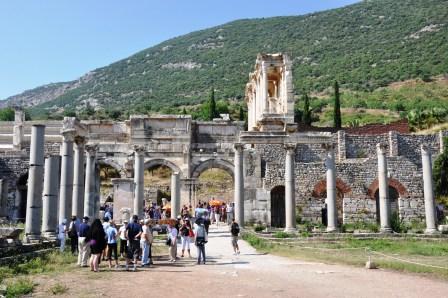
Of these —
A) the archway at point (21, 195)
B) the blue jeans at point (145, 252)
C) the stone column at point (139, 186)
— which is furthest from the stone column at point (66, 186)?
the archway at point (21, 195)

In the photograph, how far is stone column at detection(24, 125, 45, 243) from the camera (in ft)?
55.9

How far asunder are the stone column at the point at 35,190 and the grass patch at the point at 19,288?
6.28 m

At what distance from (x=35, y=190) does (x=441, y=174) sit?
2812 centimetres

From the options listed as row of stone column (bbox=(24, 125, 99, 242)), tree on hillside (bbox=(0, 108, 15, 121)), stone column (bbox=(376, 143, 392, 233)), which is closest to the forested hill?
tree on hillside (bbox=(0, 108, 15, 121))

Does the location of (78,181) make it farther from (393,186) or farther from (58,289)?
(393,186)

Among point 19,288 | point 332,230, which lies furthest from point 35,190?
point 332,230

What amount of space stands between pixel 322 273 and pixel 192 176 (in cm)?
2229

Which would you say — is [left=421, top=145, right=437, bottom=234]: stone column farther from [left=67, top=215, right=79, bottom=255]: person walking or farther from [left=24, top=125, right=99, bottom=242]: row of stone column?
[left=67, top=215, right=79, bottom=255]: person walking

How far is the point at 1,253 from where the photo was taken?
44.6 ft

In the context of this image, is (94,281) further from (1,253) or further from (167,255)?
(167,255)

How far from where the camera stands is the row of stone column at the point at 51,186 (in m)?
17.4

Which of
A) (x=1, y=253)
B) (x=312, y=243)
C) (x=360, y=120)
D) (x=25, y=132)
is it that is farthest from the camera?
(x=360, y=120)

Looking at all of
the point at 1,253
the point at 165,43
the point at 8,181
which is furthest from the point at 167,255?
the point at 165,43

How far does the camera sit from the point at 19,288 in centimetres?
1008
